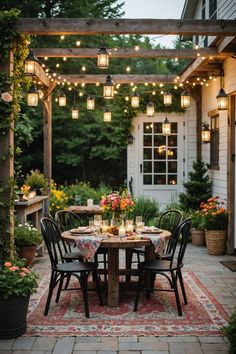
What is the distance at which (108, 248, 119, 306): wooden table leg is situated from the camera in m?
5.52

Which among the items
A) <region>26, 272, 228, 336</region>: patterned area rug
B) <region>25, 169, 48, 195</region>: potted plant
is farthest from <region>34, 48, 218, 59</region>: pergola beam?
<region>26, 272, 228, 336</region>: patterned area rug

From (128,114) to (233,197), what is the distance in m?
4.17

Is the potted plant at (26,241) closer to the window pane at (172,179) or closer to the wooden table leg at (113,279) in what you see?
the wooden table leg at (113,279)

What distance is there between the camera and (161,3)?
35938mm

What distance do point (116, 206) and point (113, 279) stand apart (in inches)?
32.3

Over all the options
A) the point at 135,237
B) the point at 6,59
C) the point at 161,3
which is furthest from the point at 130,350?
the point at 161,3

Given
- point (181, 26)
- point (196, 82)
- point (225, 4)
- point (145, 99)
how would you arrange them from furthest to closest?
point (145, 99)
point (196, 82)
point (225, 4)
point (181, 26)

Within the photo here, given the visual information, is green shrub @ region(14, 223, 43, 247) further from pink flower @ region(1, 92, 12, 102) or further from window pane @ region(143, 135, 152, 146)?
window pane @ region(143, 135, 152, 146)

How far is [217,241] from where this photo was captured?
8.55 m

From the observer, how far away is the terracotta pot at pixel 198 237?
9.60 meters

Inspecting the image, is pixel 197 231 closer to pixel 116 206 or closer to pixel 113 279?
pixel 116 206

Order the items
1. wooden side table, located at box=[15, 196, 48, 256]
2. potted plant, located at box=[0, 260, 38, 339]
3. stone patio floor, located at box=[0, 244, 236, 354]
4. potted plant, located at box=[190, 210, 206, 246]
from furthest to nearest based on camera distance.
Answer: potted plant, located at box=[190, 210, 206, 246]
wooden side table, located at box=[15, 196, 48, 256]
potted plant, located at box=[0, 260, 38, 339]
stone patio floor, located at box=[0, 244, 236, 354]

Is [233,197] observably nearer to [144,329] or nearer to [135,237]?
[135,237]

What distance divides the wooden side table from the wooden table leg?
234 centimetres
